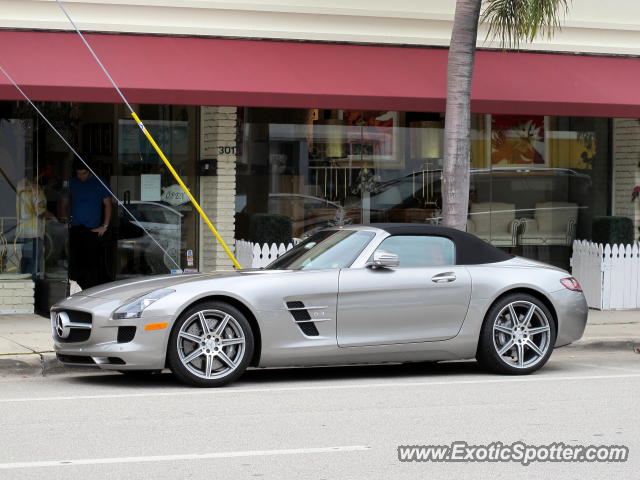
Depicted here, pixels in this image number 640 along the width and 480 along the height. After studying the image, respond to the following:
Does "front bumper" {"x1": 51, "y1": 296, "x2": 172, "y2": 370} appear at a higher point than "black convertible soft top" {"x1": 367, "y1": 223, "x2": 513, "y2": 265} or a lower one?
lower

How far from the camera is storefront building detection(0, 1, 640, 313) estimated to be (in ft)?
48.1

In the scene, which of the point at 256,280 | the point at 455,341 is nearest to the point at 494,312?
the point at 455,341

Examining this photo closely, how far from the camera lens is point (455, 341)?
1021 centimetres

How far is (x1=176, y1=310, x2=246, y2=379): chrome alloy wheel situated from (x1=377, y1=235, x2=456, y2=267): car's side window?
5.20 feet

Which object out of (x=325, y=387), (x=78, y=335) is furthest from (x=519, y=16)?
(x=78, y=335)

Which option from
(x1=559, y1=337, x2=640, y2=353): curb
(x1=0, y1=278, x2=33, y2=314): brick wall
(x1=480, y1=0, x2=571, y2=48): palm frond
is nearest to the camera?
(x1=559, y1=337, x2=640, y2=353): curb

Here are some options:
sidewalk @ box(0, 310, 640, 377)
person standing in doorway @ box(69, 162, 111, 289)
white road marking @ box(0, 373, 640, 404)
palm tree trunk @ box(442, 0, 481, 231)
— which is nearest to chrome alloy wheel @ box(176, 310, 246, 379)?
white road marking @ box(0, 373, 640, 404)

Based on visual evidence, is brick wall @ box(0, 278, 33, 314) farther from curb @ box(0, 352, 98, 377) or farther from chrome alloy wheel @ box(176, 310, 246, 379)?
chrome alloy wheel @ box(176, 310, 246, 379)

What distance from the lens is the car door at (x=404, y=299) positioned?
988cm

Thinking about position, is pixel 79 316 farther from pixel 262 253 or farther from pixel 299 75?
pixel 299 75

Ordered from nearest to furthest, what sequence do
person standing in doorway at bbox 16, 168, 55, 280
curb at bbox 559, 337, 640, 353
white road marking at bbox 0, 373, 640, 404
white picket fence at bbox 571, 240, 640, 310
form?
white road marking at bbox 0, 373, 640, 404 < curb at bbox 559, 337, 640, 353 < person standing in doorway at bbox 16, 168, 55, 280 < white picket fence at bbox 571, 240, 640, 310

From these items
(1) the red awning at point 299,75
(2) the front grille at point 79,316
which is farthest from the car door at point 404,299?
(1) the red awning at point 299,75

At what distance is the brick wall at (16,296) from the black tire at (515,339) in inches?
275

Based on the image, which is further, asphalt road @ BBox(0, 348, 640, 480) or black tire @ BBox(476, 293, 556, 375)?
black tire @ BBox(476, 293, 556, 375)
